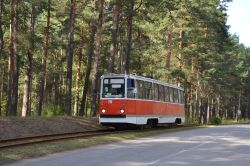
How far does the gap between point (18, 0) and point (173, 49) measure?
25792mm

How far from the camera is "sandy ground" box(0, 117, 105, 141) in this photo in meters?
22.2

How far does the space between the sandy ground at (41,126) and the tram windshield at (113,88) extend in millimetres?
2114

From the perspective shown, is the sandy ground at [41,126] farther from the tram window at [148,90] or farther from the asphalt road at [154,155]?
the asphalt road at [154,155]

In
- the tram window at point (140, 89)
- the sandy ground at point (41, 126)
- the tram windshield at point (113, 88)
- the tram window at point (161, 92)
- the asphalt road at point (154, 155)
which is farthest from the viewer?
the tram window at point (161, 92)

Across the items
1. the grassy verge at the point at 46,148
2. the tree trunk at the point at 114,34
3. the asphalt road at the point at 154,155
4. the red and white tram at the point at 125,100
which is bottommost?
the asphalt road at the point at 154,155

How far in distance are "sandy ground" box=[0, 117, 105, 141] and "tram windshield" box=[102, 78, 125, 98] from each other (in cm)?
211

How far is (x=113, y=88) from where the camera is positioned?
2847 cm

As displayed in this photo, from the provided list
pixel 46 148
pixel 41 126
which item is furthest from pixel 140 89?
pixel 46 148

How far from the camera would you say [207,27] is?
61469 mm

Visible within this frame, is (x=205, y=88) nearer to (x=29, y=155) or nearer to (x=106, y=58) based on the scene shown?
(x=106, y=58)

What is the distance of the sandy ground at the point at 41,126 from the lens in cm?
2216

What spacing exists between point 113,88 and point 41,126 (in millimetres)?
5434

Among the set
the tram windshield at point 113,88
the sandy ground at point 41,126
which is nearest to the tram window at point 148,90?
the tram windshield at point 113,88

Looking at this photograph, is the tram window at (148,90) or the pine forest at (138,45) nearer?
the tram window at (148,90)
